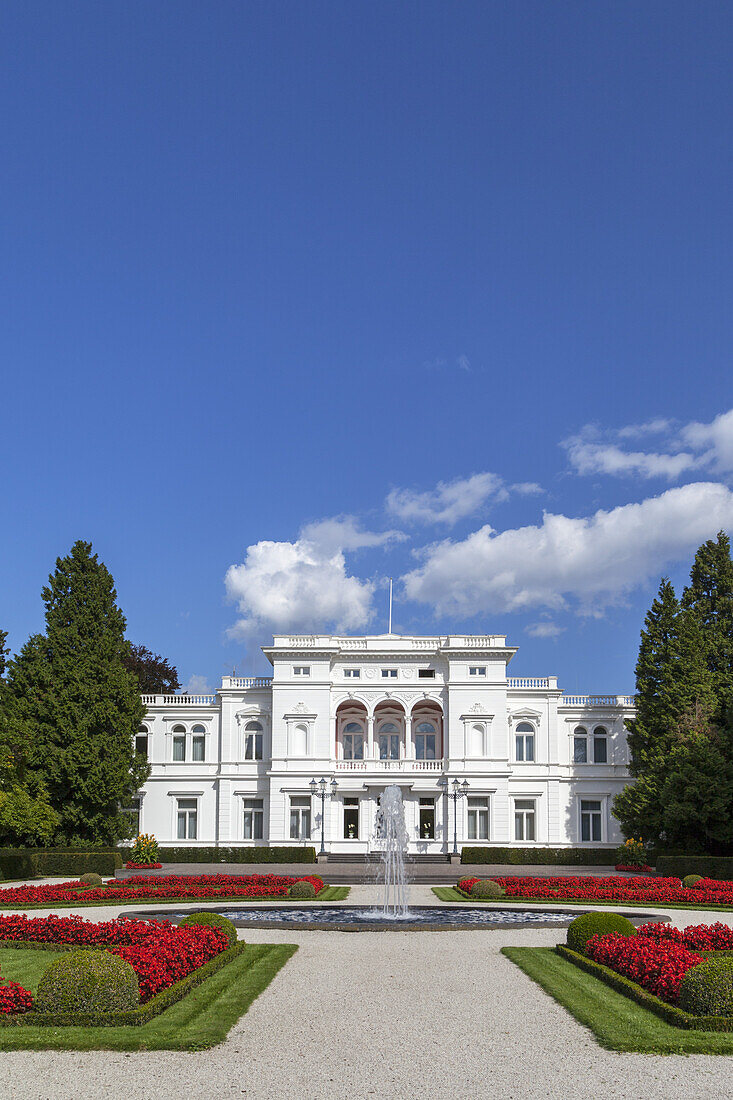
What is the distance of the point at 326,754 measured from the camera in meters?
51.2

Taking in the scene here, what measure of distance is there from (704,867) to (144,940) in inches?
1062

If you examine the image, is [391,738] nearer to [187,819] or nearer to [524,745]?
[524,745]

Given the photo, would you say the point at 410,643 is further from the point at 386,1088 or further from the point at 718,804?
the point at 386,1088

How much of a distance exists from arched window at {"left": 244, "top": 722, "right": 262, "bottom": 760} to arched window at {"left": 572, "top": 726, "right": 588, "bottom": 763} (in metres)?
17.0

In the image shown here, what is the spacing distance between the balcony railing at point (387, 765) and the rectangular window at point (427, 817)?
5.65 ft

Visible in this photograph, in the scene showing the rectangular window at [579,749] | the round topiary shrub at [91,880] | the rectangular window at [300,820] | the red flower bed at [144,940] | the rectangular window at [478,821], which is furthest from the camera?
the rectangular window at [579,749]

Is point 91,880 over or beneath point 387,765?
beneath

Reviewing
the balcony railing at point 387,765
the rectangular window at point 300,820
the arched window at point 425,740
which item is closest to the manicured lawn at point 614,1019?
the balcony railing at point 387,765

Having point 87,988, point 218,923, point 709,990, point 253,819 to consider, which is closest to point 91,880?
point 218,923

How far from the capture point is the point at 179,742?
54688 mm

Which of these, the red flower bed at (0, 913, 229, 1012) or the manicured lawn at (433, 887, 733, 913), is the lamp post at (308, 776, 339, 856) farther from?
the red flower bed at (0, 913, 229, 1012)

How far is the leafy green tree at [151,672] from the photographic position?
6162 centimetres

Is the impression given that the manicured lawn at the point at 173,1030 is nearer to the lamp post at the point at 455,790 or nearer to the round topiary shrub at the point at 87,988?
the round topiary shrub at the point at 87,988

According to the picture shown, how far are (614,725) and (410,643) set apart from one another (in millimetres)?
11962
